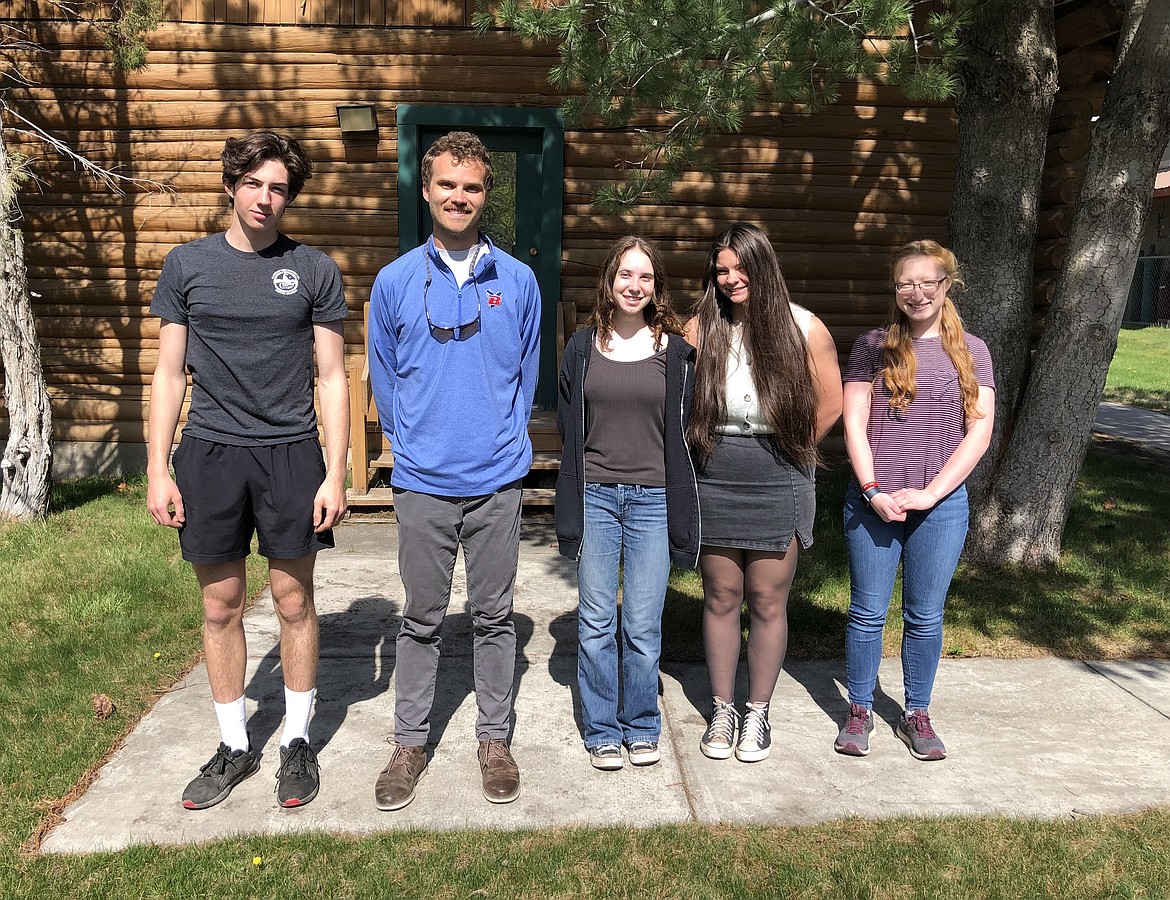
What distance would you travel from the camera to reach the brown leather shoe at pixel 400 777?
3229 mm

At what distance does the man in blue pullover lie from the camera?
10.5ft

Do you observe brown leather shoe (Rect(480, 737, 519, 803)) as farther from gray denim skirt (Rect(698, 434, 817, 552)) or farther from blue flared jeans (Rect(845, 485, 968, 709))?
blue flared jeans (Rect(845, 485, 968, 709))

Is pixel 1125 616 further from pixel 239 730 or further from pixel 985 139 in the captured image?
pixel 239 730

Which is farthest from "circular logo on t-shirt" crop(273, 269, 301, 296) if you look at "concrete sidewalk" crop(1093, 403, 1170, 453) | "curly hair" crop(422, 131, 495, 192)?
"concrete sidewalk" crop(1093, 403, 1170, 453)

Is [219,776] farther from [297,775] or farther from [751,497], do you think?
[751,497]

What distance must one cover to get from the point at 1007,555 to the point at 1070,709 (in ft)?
6.29

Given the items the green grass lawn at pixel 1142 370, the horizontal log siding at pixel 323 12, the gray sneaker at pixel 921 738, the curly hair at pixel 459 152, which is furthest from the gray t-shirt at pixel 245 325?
the green grass lawn at pixel 1142 370

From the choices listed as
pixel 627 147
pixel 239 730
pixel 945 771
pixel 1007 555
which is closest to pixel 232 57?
pixel 627 147

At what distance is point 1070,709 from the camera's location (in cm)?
408

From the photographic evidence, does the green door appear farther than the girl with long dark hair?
Yes

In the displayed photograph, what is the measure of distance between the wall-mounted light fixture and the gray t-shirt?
A: 4.91 metres

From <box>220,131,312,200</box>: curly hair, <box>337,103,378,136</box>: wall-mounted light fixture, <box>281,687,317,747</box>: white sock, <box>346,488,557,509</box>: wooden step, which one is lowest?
<box>346,488,557,509</box>: wooden step

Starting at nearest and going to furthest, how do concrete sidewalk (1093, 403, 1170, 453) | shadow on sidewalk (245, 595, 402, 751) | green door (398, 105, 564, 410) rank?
shadow on sidewalk (245, 595, 402, 751) < green door (398, 105, 564, 410) < concrete sidewalk (1093, 403, 1170, 453)

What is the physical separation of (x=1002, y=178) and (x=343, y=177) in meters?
4.90
